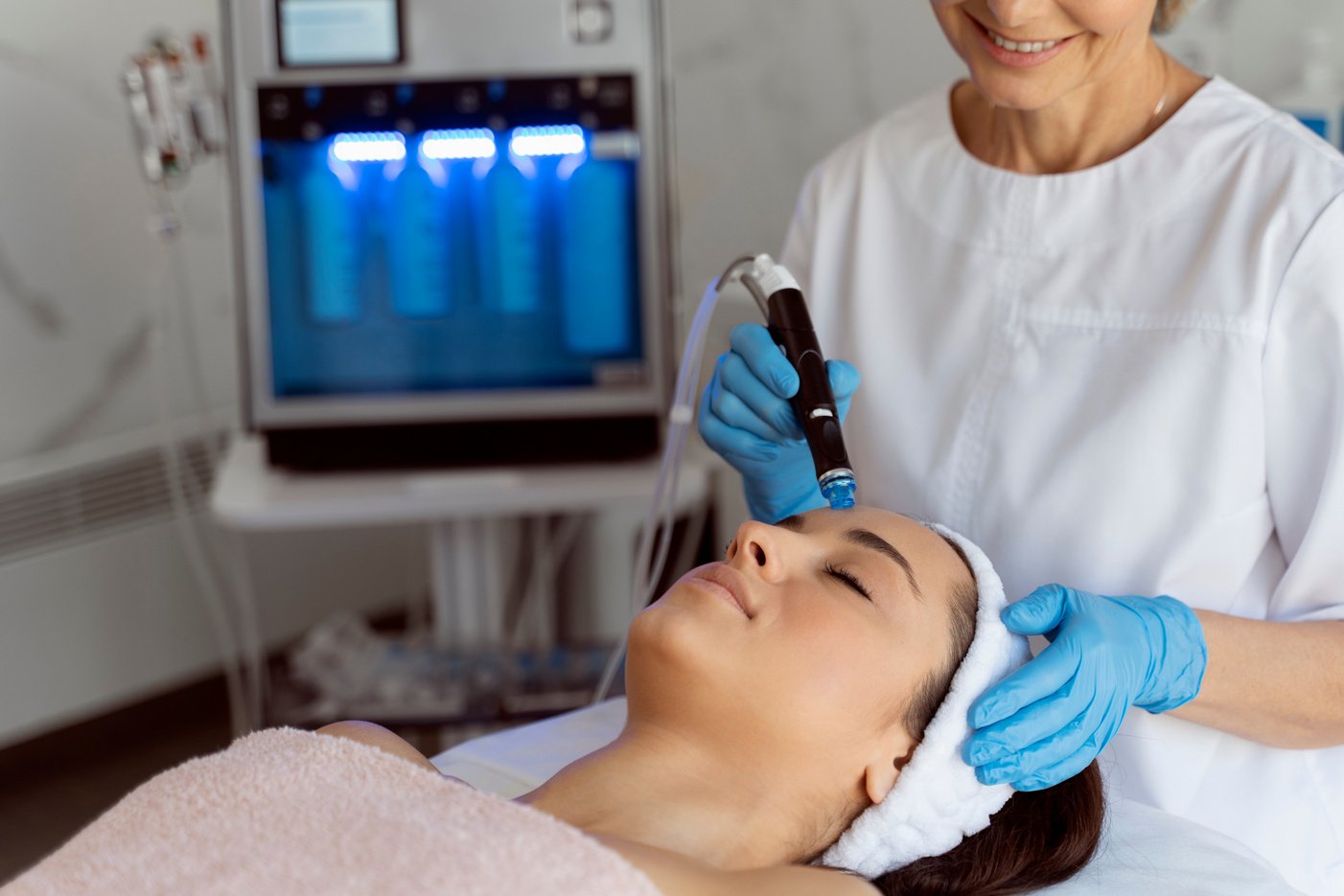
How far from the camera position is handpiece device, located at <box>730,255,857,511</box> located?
1.15 m

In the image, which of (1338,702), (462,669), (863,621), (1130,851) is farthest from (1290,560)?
(462,669)

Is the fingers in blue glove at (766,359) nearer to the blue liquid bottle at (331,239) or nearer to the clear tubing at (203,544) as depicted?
the blue liquid bottle at (331,239)

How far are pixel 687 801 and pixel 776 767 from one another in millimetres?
71

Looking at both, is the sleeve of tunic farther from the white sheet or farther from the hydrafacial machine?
the hydrafacial machine

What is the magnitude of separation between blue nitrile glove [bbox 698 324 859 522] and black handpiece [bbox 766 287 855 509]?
0.01 metres

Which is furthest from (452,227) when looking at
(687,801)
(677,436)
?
(687,801)

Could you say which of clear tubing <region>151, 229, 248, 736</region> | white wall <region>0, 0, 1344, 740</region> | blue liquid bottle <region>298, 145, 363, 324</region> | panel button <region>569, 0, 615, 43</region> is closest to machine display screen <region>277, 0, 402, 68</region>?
blue liquid bottle <region>298, 145, 363, 324</region>

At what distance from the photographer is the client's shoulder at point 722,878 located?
0.91m

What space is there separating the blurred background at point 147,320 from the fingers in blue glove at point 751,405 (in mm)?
1032

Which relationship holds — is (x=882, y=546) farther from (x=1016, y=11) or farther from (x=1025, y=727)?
(x=1016, y=11)

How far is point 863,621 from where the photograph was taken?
109 cm

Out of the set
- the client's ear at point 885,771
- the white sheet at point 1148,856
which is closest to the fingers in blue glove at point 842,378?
the client's ear at point 885,771

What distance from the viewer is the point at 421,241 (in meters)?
2.03

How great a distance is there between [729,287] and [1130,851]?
1.22 metres
